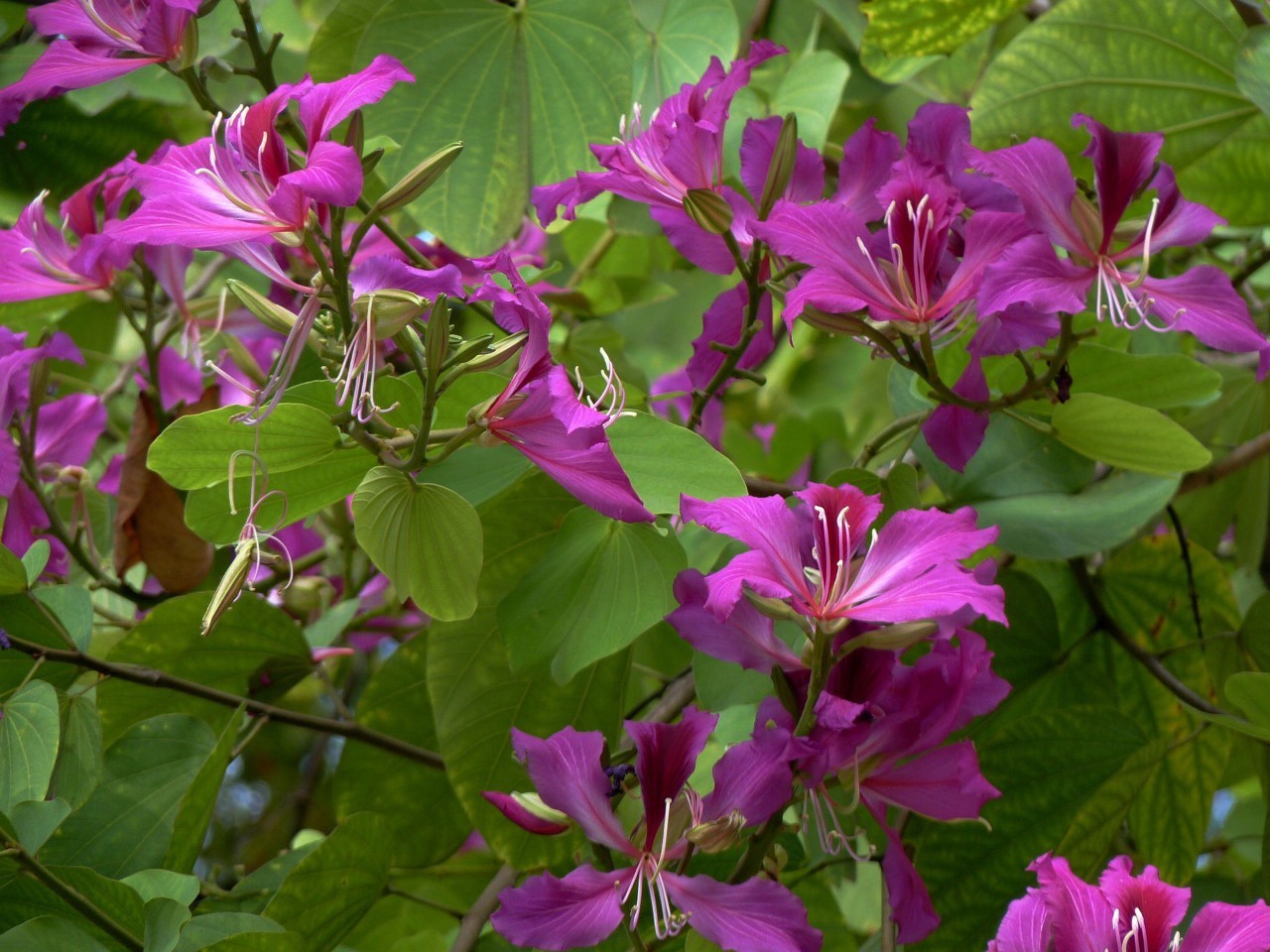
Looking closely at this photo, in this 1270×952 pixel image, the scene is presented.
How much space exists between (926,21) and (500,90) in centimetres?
41

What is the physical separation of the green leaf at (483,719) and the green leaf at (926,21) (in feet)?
2.21

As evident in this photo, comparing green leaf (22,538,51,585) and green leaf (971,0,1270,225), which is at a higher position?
green leaf (971,0,1270,225)

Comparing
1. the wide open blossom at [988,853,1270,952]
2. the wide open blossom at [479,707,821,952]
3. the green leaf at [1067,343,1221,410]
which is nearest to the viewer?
the wide open blossom at [988,853,1270,952]

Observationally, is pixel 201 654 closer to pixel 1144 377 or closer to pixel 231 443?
pixel 231 443

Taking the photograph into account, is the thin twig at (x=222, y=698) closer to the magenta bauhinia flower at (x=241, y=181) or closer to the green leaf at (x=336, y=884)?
the green leaf at (x=336, y=884)

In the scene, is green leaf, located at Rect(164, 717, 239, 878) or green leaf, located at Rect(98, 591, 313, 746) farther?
green leaf, located at Rect(98, 591, 313, 746)

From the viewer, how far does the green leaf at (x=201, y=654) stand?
→ 1018mm

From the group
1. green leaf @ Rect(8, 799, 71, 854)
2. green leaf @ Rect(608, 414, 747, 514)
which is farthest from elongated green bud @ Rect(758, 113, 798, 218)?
green leaf @ Rect(8, 799, 71, 854)

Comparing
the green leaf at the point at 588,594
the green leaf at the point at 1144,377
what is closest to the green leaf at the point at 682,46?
the green leaf at the point at 1144,377

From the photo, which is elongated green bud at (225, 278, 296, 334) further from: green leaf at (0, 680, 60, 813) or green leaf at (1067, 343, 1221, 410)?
green leaf at (1067, 343, 1221, 410)

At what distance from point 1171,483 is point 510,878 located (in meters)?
0.63

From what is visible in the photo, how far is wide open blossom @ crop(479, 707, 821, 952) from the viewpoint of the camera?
0.74 m

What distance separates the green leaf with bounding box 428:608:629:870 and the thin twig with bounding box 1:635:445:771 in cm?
7

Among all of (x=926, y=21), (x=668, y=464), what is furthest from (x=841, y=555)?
(x=926, y=21)
